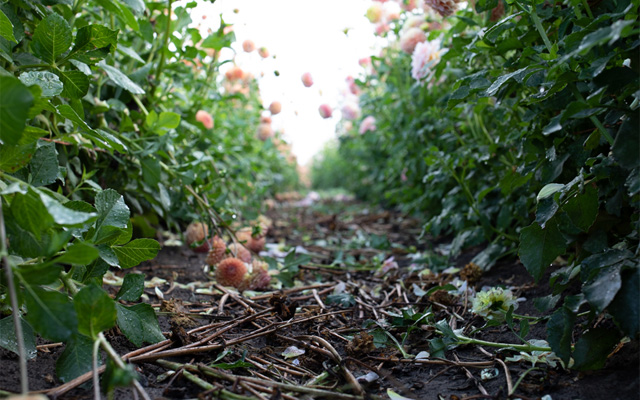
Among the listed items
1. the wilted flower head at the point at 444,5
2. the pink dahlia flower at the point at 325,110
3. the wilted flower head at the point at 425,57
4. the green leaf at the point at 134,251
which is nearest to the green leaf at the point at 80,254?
the green leaf at the point at 134,251

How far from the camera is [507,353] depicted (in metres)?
0.86

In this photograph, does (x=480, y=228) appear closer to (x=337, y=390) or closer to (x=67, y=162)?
(x=337, y=390)

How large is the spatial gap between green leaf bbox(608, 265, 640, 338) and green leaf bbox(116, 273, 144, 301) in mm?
711

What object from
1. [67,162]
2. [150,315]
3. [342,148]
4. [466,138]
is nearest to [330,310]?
[150,315]


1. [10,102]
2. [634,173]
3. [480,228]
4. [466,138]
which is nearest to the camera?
[10,102]

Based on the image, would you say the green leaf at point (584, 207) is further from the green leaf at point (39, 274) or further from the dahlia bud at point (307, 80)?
the dahlia bud at point (307, 80)

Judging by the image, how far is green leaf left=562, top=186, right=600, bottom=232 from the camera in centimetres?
74

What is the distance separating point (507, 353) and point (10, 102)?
0.86m

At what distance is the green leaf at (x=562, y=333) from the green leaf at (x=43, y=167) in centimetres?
80

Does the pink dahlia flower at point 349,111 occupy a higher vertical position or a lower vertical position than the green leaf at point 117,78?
higher

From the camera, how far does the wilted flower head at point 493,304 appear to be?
1.03m

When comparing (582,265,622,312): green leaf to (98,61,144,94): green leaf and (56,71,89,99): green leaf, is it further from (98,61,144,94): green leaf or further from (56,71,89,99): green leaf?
(98,61,144,94): green leaf

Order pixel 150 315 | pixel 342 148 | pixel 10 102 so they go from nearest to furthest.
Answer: pixel 10 102 → pixel 150 315 → pixel 342 148

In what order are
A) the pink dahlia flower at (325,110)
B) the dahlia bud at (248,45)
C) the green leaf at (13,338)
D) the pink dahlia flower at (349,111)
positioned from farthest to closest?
the pink dahlia flower at (349,111), the pink dahlia flower at (325,110), the dahlia bud at (248,45), the green leaf at (13,338)
